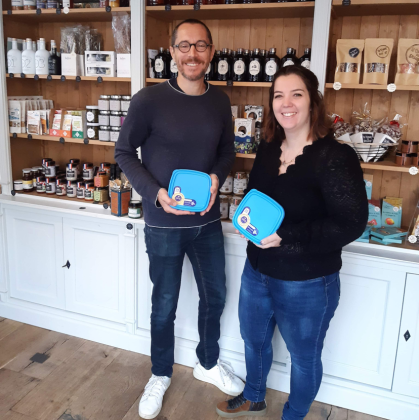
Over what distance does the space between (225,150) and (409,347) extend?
4.20 ft

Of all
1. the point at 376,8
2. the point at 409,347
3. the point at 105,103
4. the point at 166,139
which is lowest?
the point at 409,347

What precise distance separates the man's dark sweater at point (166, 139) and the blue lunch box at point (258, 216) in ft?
1.01

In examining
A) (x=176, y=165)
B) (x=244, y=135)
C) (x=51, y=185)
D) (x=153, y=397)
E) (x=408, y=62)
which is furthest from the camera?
(x=51, y=185)

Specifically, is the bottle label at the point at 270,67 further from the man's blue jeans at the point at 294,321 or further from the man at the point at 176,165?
the man's blue jeans at the point at 294,321

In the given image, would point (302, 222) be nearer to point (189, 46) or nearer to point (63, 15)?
point (189, 46)

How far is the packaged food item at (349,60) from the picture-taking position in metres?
2.03

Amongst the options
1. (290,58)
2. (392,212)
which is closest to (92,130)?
(290,58)

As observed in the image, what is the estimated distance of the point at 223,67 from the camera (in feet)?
7.38

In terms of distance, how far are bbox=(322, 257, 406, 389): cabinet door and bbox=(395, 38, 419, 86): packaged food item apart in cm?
85

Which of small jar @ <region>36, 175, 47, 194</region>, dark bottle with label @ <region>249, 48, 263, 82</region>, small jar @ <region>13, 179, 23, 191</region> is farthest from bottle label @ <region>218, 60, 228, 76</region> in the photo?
small jar @ <region>13, 179, 23, 191</region>

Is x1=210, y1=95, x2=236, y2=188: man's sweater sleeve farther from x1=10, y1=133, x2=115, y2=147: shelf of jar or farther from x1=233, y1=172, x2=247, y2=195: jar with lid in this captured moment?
x1=10, y1=133, x2=115, y2=147: shelf of jar

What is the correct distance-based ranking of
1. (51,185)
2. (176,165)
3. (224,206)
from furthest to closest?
(51,185) < (224,206) < (176,165)

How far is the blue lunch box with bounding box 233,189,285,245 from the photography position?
155 cm

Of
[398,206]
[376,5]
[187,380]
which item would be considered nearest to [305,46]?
[376,5]
